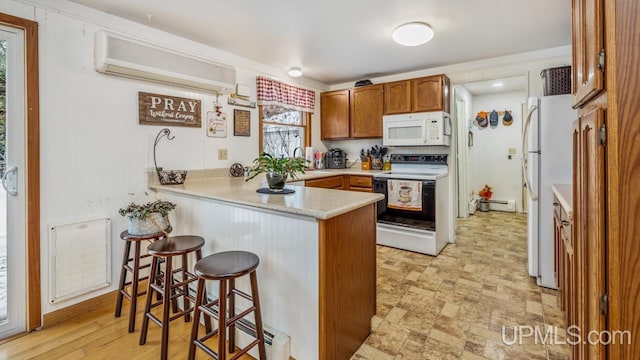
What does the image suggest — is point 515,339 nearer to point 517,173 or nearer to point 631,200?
point 631,200

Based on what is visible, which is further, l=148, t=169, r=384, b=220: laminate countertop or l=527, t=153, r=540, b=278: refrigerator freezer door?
l=527, t=153, r=540, b=278: refrigerator freezer door

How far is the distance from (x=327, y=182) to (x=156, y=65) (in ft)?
7.06

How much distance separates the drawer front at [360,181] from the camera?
3838mm

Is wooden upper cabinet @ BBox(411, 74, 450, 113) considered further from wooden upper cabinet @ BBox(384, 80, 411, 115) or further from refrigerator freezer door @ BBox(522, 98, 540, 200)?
refrigerator freezer door @ BBox(522, 98, 540, 200)

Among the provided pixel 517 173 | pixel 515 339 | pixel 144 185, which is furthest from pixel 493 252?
pixel 144 185

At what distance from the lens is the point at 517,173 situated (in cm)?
534

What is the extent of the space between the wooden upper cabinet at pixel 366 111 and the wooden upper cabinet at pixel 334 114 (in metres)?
0.11

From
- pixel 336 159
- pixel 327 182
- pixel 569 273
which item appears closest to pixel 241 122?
pixel 327 182

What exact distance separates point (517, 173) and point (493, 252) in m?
2.66

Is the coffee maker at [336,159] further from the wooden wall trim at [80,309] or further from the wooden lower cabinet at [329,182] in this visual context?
the wooden wall trim at [80,309]

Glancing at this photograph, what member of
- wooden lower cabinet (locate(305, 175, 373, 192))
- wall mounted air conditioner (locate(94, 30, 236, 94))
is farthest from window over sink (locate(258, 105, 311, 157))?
wall mounted air conditioner (locate(94, 30, 236, 94))

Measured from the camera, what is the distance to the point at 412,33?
253cm

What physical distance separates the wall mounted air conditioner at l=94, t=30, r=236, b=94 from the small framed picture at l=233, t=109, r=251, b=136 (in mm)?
422

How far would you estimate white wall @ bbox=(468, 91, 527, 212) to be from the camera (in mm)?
5305
